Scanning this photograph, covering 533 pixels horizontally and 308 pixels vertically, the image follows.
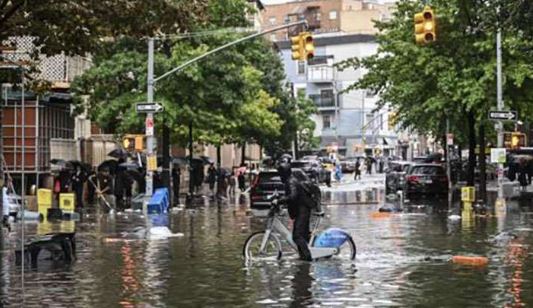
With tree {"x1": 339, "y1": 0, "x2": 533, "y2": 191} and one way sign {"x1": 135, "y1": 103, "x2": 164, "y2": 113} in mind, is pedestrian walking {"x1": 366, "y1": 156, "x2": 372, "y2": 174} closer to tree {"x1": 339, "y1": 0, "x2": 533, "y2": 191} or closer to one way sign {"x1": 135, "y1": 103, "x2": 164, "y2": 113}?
tree {"x1": 339, "y1": 0, "x2": 533, "y2": 191}

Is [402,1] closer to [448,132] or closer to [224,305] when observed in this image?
[448,132]

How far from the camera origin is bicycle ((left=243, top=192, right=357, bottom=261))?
56.7 feet

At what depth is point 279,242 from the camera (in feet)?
58.0

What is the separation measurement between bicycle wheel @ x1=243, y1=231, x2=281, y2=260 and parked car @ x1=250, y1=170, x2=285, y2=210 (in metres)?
18.7

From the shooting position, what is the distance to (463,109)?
40.3 meters

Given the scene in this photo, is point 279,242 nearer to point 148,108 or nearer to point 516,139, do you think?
point 148,108

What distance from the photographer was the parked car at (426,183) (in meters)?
45.4

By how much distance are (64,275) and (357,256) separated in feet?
17.3

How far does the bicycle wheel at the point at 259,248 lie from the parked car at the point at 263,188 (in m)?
18.7

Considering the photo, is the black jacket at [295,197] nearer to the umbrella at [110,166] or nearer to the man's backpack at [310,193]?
the man's backpack at [310,193]

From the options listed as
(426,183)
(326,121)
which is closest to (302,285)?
(426,183)

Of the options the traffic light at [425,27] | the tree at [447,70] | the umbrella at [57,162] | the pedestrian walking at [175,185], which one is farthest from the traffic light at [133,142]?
the traffic light at [425,27]

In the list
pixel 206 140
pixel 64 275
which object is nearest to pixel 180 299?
pixel 64 275

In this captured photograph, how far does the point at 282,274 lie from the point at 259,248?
2189 mm
